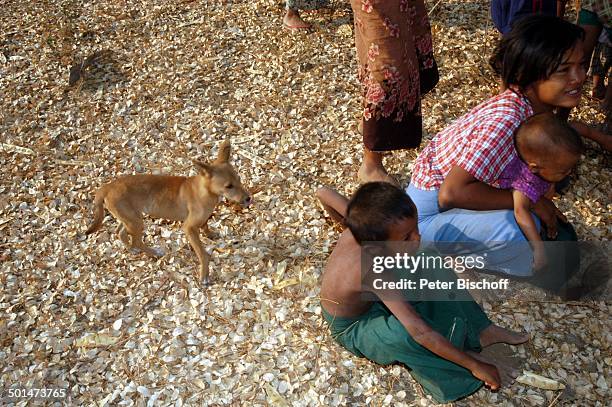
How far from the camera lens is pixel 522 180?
130 inches

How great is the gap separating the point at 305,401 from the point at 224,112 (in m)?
3.13

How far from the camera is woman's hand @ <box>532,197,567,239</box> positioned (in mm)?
3424

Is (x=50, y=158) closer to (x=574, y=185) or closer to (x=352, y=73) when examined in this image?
(x=352, y=73)

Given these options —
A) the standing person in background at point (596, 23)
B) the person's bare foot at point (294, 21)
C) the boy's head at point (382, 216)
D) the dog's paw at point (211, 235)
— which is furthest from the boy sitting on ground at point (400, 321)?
the person's bare foot at point (294, 21)

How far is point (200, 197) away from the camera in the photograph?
4.03 meters

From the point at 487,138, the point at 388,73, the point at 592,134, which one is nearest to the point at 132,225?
the point at 388,73

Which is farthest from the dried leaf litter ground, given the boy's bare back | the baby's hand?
the boy's bare back

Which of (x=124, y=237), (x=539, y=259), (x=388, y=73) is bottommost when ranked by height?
(x=124, y=237)

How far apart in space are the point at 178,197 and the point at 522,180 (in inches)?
92.4

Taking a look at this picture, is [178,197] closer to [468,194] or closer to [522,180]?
[468,194]

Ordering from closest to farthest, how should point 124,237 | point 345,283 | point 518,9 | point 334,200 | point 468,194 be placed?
point 345,283 → point 468,194 → point 334,200 → point 518,9 → point 124,237

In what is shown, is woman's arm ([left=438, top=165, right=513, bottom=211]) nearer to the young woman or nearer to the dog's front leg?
the young woman

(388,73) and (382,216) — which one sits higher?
(388,73)

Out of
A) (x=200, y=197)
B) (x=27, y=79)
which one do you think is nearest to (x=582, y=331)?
(x=200, y=197)
